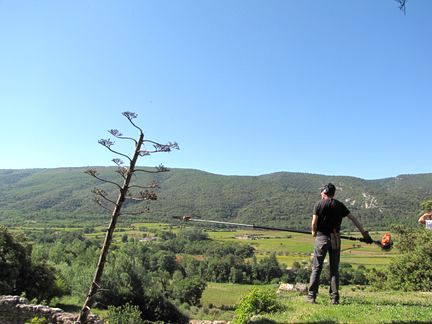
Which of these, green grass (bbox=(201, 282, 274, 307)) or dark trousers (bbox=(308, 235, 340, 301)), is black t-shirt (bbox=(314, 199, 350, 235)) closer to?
dark trousers (bbox=(308, 235, 340, 301))

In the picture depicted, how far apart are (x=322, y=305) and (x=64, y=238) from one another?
11602 cm

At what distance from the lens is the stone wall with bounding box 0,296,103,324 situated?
1393 cm

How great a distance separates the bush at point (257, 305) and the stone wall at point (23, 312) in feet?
21.5

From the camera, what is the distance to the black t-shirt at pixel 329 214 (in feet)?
27.8

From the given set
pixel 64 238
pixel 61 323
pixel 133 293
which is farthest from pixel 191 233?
pixel 61 323

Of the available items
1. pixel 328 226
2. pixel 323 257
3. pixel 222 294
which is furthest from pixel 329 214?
pixel 222 294

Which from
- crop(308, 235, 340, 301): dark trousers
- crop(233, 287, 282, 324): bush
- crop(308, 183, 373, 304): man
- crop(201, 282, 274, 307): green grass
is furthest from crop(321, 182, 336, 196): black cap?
crop(201, 282, 274, 307): green grass

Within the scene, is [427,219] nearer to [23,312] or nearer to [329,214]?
[329,214]

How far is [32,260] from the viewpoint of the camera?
96.3ft

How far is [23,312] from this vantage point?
14531 millimetres

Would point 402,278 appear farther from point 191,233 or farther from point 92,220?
point 92,220

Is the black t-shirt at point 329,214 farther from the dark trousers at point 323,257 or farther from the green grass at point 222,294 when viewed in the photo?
the green grass at point 222,294

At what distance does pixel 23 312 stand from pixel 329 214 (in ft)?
41.8

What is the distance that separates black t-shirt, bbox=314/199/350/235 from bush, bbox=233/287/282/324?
8.72ft
